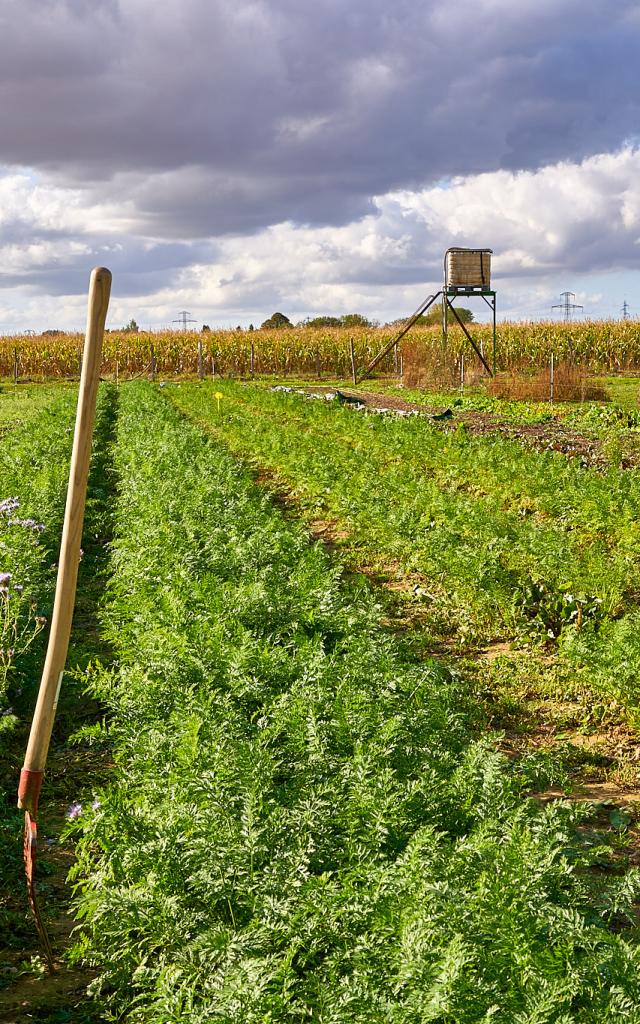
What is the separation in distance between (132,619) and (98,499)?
6.18m

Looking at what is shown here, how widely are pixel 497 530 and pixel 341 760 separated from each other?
5130 millimetres

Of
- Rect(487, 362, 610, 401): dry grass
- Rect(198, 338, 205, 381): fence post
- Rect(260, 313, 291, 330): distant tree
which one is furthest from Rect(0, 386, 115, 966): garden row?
Rect(260, 313, 291, 330): distant tree

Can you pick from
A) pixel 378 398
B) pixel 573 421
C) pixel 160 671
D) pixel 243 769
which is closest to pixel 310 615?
pixel 160 671

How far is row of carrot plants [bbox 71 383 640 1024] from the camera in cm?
310

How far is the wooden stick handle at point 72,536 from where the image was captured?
4.36m

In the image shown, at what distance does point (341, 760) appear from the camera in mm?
4312

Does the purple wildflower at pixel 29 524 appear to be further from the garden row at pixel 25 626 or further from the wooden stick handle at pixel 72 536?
the wooden stick handle at pixel 72 536

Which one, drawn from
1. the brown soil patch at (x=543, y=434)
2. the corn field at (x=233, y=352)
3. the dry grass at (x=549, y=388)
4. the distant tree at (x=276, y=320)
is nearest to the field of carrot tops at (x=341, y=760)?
the brown soil patch at (x=543, y=434)

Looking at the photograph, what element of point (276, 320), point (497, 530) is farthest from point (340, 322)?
point (497, 530)

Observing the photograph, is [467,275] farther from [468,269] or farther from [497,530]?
[497,530]

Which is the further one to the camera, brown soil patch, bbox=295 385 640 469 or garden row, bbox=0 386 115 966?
brown soil patch, bbox=295 385 640 469

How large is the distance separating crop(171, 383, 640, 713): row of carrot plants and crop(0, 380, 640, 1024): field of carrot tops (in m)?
0.04

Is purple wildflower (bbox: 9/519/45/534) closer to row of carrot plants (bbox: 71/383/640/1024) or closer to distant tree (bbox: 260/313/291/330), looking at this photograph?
row of carrot plants (bbox: 71/383/640/1024)

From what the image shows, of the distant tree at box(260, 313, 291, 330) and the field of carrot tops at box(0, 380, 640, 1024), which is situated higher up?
the distant tree at box(260, 313, 291, 330)
